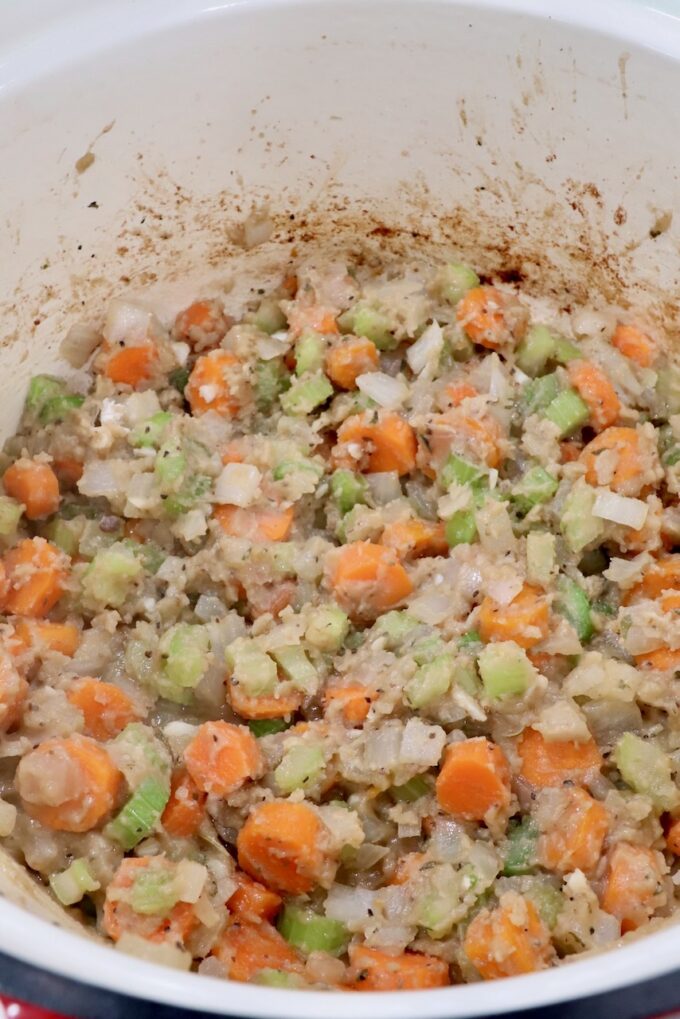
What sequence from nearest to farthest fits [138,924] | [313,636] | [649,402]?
1. [138,924]
2. [313,636]
3. [649,402]

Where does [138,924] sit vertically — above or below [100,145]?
below

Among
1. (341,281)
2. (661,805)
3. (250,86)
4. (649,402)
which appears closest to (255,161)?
(250,86)

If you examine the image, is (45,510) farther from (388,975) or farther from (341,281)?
(388,975)

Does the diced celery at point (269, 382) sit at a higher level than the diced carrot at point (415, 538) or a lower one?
higher

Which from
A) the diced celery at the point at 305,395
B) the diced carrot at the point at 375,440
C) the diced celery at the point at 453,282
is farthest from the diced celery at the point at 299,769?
the diced celery at the point at 453,282

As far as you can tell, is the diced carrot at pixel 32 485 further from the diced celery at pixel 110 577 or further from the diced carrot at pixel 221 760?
the diced carrot at pixel 221 760

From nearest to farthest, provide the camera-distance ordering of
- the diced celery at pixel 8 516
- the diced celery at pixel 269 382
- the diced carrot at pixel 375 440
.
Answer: the diced celery at pixel 8 516, the diced carrot at pixel 375 440, the diced celery at pixel 269 382
